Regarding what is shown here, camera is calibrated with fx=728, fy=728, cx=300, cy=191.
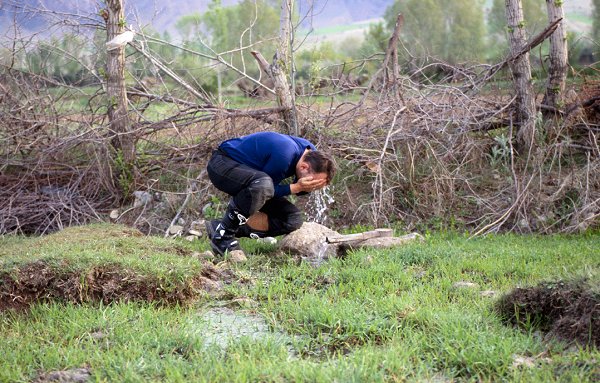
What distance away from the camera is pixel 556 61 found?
10719 millimetres

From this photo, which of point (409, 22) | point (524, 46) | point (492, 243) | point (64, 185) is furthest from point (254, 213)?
point (409, 22)

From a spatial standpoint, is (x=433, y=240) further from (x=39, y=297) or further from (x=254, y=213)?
(x=39, y=297)

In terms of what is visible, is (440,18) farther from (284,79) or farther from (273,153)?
(273,153)

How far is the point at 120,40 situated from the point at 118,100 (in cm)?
94

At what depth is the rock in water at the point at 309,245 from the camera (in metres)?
7.03

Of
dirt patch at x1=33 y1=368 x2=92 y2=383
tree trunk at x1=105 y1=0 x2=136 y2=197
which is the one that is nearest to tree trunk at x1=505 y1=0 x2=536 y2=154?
tree trunk at x1=105 y1=0 x2=136 y2=197

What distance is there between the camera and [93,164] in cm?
991

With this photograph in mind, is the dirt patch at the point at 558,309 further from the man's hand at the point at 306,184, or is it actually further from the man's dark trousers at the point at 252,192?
the man's dark trousers at the point at 252,192

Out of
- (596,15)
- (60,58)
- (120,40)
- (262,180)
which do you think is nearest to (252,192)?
(262,180)

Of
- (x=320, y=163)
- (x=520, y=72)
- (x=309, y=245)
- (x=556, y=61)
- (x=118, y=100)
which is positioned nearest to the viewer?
(x=320, y=163)

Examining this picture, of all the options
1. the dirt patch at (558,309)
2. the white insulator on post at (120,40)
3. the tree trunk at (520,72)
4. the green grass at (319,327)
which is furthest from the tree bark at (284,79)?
the dirt patch at (558,309)

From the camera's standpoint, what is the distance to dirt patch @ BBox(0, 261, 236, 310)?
5.36 meters

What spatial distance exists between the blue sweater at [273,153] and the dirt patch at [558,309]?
105 inches

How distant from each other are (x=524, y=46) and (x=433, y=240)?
3.78 m
